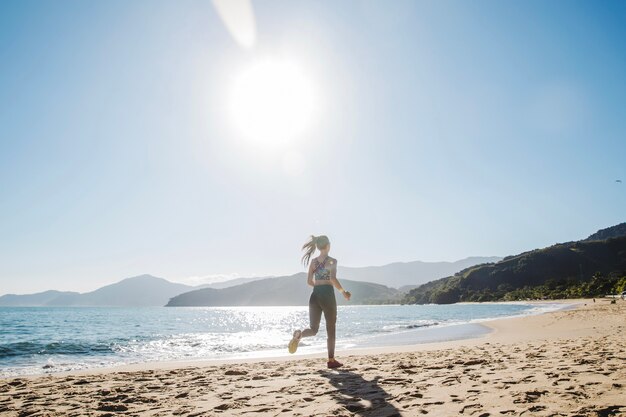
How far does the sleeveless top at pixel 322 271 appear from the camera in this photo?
25.3ft

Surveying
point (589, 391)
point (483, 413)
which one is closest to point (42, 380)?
point (483, 413)

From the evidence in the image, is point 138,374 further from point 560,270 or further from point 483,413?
point 560,270

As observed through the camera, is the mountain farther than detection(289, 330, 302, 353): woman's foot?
Yes

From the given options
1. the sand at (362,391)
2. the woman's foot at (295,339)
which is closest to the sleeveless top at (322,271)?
the woman's foot at (295,339)

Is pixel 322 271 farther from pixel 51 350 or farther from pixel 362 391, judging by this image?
pixel 51 350

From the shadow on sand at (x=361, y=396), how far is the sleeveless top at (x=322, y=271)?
1840 millimetres

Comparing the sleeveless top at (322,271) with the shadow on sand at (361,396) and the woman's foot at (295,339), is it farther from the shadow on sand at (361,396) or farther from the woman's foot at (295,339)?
the shadow on sand at (361,396)

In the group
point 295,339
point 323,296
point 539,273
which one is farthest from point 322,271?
point 539,273

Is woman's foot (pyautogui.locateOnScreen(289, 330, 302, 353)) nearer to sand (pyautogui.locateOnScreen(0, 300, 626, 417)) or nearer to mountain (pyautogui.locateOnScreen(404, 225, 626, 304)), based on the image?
sand (pyautogui.locateOnScreen(0, 300, 626, 417))

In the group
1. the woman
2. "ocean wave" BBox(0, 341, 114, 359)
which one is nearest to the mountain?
"ocean wave" BBox(0, 341, 114, 359)

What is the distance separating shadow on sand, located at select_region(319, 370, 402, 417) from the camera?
4.07 m

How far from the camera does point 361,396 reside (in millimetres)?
4840

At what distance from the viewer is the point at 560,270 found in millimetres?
148250

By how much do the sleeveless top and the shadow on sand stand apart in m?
1.84
